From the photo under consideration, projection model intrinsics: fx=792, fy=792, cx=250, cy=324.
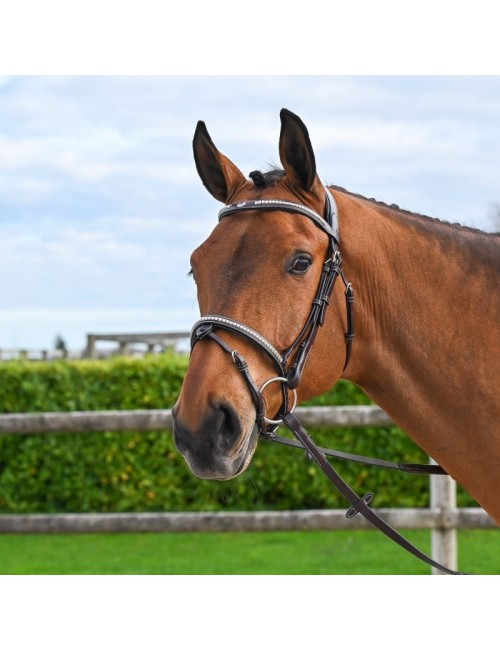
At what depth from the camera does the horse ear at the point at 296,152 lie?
2764 mm

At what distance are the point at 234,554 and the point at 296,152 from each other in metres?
6.49

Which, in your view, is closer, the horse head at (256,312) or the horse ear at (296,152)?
the horse head at (256,312)

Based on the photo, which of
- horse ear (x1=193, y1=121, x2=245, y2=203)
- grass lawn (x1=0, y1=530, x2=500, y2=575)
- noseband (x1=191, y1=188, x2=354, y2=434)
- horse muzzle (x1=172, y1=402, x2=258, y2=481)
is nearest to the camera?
horse muzzle (x1=172, y1=402, x2=258, y2=481)

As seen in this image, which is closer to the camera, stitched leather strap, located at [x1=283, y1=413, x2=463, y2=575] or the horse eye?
the horse eye

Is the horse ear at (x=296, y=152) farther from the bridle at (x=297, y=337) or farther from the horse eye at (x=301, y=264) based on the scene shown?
the horse eye at (x=301, y=264)

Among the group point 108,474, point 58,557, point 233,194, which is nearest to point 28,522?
point 58,557

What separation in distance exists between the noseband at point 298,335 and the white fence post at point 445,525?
368cm

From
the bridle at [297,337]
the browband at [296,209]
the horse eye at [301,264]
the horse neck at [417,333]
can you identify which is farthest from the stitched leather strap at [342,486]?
the browband at [296,209]

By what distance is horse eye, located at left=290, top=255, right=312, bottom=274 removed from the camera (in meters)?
2.71

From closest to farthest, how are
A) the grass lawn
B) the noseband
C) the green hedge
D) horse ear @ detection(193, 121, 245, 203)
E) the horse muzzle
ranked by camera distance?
the horse muzzle
the noseband
horse ear @ detection(193, 121, 245, 203)
the grass lawn
the green hedge

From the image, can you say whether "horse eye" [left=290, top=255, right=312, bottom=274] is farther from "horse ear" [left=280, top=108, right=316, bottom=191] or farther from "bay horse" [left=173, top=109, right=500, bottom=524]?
"horse ear" [left=280, top=108, right=316, bottom=191]

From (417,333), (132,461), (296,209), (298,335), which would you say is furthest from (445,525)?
(132,461)

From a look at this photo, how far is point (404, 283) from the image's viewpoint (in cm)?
302

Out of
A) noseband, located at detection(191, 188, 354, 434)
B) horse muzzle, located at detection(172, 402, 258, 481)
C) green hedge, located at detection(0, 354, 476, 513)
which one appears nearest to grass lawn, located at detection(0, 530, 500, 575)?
green hedge, located at detection(0, 354, 476, 513)
